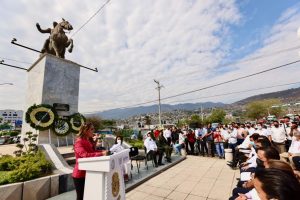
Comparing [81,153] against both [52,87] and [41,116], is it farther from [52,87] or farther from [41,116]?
[52,87]

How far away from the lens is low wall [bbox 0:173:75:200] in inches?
154

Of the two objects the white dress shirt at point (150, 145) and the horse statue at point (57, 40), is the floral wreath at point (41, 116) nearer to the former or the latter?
the horse statue at point (57, 40)

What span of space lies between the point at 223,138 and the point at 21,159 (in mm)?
8899

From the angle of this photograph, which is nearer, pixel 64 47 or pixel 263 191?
pixel 263 191

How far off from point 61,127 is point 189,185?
6.01 meters

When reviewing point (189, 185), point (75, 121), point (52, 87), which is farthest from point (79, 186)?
point (52, 87)

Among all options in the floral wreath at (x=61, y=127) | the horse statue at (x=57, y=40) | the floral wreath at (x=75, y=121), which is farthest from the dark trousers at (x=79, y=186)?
the horse statue at (x=57, y=40)

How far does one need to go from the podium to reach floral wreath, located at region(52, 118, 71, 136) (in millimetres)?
6160

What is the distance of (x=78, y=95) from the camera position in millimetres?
10031

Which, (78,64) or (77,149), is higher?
(78,64)

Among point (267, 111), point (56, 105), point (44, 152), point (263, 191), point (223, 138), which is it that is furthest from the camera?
point (267, 111)

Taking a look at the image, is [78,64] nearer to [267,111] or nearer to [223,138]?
[223,138]

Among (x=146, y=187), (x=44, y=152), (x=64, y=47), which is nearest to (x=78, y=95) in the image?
(x=64, y=47)

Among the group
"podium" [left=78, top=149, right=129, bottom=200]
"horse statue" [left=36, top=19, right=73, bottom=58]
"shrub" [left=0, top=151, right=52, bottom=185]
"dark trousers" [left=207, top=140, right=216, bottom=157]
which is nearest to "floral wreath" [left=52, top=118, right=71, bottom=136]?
"shrub" [left=0, top=151, right=52, bottom=185]
